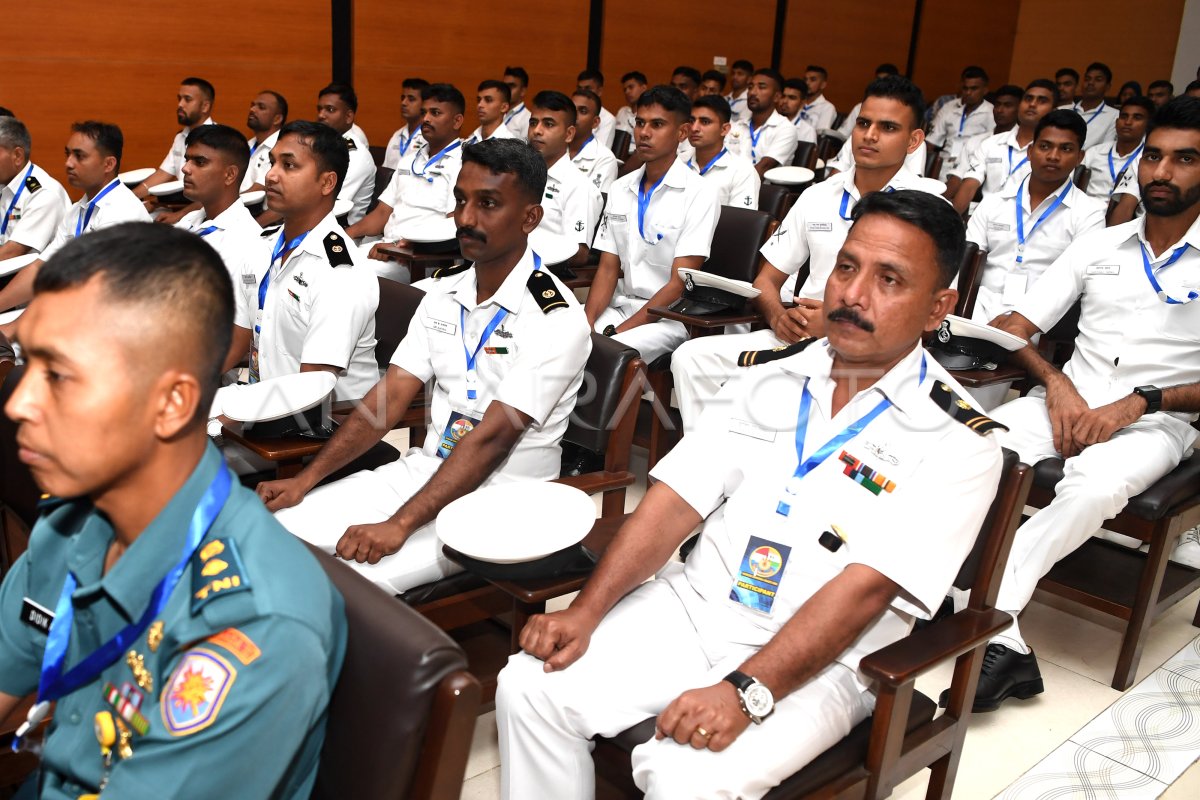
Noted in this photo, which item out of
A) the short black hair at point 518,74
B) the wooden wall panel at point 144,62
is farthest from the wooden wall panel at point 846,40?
the wooden wall panel at point 144,62

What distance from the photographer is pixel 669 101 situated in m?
3.99

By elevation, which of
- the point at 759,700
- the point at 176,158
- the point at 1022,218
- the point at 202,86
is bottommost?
the point at 759,700

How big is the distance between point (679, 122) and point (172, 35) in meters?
4.30

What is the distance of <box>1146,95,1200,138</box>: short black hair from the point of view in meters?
2.69

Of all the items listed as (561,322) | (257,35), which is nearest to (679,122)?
(561,322)

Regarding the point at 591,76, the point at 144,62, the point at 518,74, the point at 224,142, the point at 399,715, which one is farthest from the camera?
→ the point at 591,76

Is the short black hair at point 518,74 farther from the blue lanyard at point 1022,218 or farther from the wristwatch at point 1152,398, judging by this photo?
the wristwatch at point 1152,398

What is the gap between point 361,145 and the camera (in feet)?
19.3

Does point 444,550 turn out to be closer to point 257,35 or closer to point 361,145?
point 361,145

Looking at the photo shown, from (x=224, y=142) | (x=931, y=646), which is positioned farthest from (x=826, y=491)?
(x=224, y=142)

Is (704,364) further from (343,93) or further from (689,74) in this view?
(689,74)

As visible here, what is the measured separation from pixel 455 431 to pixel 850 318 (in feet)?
3.35

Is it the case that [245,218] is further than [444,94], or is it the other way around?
[444,94]

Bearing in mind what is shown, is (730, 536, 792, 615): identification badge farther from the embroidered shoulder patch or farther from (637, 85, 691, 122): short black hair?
(637, 85, 691, 122): short black hair
